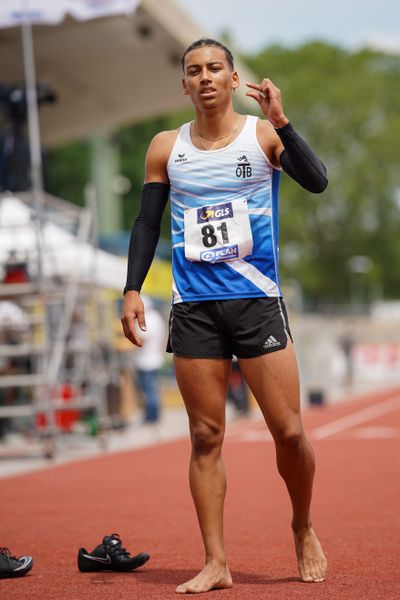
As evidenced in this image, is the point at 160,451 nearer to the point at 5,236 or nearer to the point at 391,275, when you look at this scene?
the point at 5,236

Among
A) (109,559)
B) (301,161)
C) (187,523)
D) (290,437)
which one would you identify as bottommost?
(187,523)

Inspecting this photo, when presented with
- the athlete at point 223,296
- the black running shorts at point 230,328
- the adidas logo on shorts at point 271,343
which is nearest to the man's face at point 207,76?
the athlete at point 223,296

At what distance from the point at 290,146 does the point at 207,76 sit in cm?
51

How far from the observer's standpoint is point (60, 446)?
15398mm

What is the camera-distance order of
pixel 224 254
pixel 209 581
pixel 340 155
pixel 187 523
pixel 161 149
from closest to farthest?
pixel 209 581, pixel 224 254, pixel 161 149, pixel 187 523, pixel 340 155

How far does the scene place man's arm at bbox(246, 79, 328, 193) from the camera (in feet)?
16.7

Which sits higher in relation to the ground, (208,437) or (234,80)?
(234,80)

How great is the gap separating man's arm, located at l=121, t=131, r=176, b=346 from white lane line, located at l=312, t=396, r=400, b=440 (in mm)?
11433

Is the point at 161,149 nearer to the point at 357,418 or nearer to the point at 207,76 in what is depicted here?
the point at 207,76

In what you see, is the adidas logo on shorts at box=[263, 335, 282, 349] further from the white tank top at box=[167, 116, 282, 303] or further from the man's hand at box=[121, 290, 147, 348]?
the man's hand at box=[121, 290, 147, 348]

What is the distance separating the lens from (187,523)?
26.3 ft

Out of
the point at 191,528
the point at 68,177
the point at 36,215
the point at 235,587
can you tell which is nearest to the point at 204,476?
the point at 235,587

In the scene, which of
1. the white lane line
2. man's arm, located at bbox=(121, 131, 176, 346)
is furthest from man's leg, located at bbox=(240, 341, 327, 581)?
the white lane line

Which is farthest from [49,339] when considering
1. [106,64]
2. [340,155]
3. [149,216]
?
[340,155]
